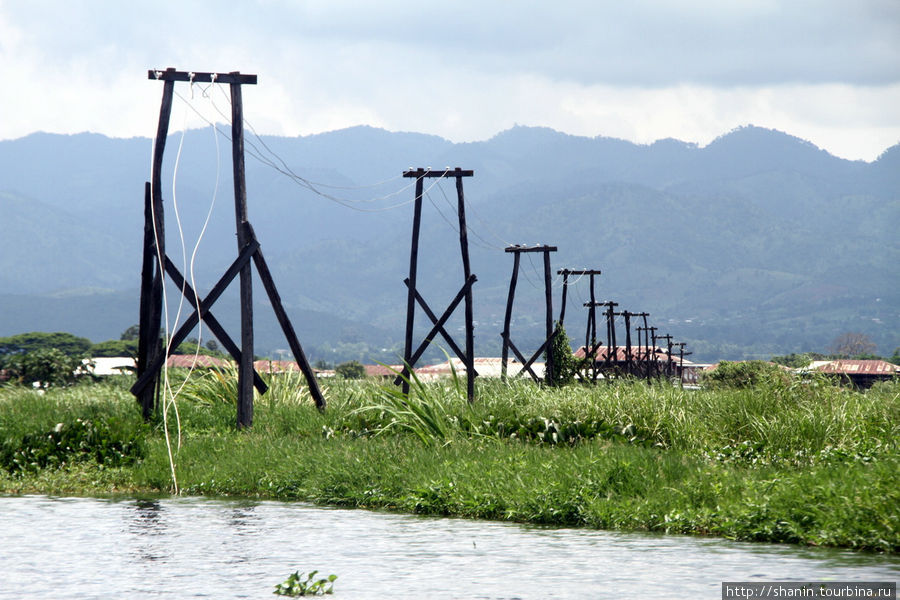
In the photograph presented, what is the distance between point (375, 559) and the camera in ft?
37.1

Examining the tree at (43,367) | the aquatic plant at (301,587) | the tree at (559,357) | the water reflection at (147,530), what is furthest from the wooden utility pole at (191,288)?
the tree at (43,367)

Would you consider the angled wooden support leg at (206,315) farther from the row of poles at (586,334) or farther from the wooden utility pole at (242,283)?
the row of poles at (586,334)

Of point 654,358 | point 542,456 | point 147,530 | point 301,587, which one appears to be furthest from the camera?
point 654,358

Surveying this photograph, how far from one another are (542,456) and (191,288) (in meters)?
9.09

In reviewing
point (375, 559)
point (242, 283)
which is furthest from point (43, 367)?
point (375, 559)

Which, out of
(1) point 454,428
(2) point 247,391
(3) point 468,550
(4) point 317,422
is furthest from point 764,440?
(2) point 247,391

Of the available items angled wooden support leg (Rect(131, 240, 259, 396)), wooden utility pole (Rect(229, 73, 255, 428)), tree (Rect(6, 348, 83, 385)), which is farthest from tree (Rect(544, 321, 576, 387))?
tree (Rect(6, 348, 83, 385))

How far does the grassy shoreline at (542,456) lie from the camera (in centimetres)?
1252

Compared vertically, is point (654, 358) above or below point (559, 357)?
below

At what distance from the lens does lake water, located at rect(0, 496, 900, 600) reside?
9703 millimetres

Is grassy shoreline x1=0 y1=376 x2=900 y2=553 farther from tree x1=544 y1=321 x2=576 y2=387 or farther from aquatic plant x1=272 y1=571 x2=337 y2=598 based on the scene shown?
tree x1=544 y1=321 x2=576 y2=387

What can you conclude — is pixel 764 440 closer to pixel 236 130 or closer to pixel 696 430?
pixel 696 430

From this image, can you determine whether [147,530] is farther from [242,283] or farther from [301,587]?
[242,283]

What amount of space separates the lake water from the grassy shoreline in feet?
1.92
